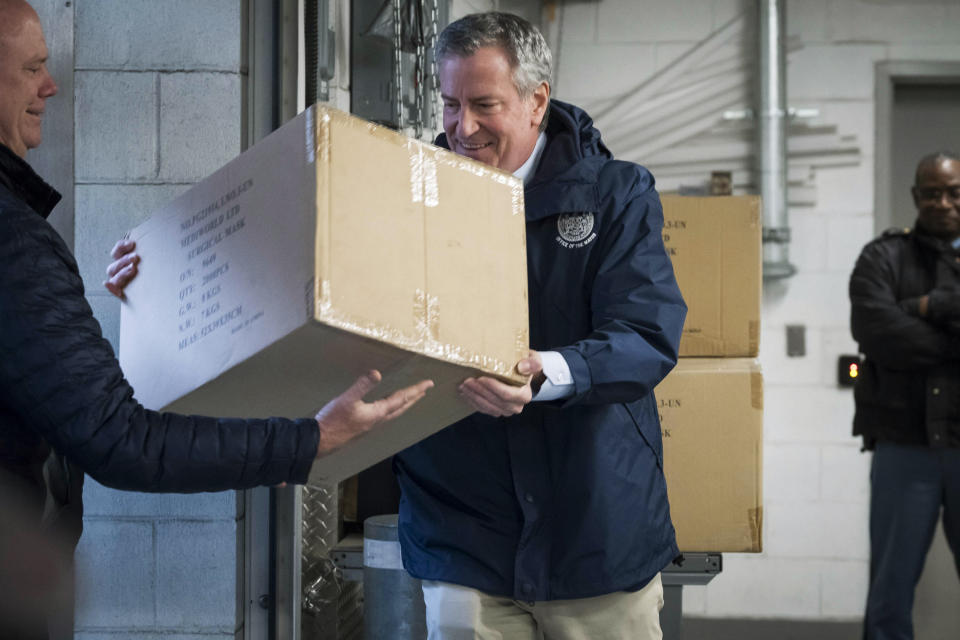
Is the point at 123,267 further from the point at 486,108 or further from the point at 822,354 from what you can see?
the point at 822,354

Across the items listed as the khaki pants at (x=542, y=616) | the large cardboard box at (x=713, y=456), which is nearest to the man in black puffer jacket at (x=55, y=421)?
the khaki pants at (x=542, y=616)

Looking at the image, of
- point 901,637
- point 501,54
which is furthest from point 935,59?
point 501,54

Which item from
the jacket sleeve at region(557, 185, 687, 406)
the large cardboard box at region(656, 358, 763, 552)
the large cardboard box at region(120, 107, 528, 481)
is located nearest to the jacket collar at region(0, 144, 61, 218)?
the large cardboard box at region(120, 107, 528, 481)

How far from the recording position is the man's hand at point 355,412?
126cm

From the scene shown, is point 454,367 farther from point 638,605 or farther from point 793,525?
point 793,525

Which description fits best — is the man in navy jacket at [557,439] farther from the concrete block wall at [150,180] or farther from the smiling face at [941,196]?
the smiling face at [941,196]

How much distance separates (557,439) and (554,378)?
0.19m

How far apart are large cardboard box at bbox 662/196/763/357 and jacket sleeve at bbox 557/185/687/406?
711 millimetres

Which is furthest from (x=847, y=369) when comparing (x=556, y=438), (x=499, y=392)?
(x=499, y=392)

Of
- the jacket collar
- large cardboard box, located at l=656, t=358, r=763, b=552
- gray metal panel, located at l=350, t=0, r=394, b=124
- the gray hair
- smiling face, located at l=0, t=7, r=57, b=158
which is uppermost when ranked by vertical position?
gray metal panel, located at l=350, t=0, r=394, b=124

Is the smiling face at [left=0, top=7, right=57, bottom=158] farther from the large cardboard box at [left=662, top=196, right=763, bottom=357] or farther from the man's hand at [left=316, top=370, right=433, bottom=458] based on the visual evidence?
the large cardboard box at [left=662, top=196, right=763, bottom=357]

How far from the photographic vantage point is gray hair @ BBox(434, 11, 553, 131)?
155 centimetres

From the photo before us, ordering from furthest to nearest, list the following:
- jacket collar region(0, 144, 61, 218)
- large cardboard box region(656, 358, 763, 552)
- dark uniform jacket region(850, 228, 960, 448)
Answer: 1. dark uniform jacket region(850, 228, 960, 448)
2. large cardboard box region(656, 358, 763, 552)
3. jacket collar region(0, 144, 61, 218)

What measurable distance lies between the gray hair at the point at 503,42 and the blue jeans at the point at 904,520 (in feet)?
6.13
